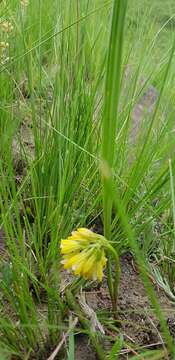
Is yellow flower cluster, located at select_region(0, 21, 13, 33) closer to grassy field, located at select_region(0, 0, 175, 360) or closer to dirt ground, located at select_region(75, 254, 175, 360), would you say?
grassy field, located at select_region(0, 0, 175, 360)

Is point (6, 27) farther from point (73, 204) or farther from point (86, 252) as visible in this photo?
point (86, 252)

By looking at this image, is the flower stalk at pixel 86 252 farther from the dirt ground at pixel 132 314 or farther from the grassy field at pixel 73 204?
the dirt ground at pixel 132 314

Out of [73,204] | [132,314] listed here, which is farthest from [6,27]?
[132,314]

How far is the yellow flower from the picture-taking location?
0.44 metres

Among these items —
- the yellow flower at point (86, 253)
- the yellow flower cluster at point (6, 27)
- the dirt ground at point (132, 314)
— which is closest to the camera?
the yellow flower at point (86, 253)

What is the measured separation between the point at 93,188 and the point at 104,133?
26 centimetres

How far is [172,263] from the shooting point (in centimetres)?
69

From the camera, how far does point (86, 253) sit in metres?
0.44

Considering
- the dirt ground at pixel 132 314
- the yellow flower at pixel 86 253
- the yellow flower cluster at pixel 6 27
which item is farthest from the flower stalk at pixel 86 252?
the yellow flower cluster at pixel 6 27

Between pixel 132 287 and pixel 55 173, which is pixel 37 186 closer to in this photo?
pixel 55 173

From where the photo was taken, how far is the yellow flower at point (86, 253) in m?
0.44

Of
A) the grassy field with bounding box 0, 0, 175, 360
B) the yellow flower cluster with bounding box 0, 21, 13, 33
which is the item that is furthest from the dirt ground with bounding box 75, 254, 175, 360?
the yellow flower cluster with bounding box 0, 21, 13, 33

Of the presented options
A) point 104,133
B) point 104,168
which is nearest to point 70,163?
point 104,133

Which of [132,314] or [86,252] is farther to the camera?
[132,314]
